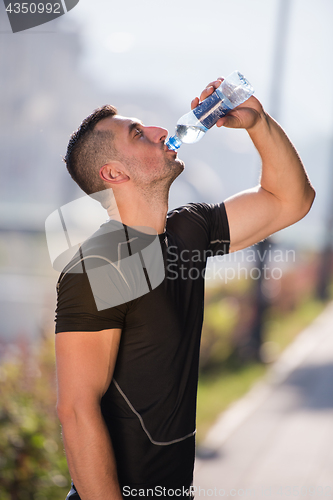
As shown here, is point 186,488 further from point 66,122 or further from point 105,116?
point 66,122

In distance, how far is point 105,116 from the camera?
1.91 m

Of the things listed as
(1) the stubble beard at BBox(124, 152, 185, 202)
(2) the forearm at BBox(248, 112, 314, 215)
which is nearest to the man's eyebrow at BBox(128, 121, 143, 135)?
(1) the stubble beard at BBox(124, 152, 185, 202)

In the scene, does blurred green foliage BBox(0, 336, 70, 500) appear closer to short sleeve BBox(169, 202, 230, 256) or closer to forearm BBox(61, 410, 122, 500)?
forearm BBox(61, 410, 122, 500)

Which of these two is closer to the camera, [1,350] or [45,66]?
[1,350]

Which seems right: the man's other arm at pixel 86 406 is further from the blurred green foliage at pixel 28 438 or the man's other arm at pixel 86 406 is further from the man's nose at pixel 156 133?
the blurred green foliage at pixel 28 438

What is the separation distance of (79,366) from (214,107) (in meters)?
1.23

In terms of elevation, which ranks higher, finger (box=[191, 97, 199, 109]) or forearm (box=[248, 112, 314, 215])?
finger (box=[191, 97, 199, 109])

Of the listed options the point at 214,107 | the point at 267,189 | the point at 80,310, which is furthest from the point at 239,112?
the point at 80,310

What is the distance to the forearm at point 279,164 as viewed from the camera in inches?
81.0

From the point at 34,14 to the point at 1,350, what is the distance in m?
2.32

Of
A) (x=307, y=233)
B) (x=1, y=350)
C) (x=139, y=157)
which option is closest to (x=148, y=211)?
(x=139, y=157)

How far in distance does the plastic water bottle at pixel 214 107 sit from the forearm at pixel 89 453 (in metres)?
1.11

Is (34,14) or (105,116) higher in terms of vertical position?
(34,14)

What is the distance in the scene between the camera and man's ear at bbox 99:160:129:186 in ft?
6.07
